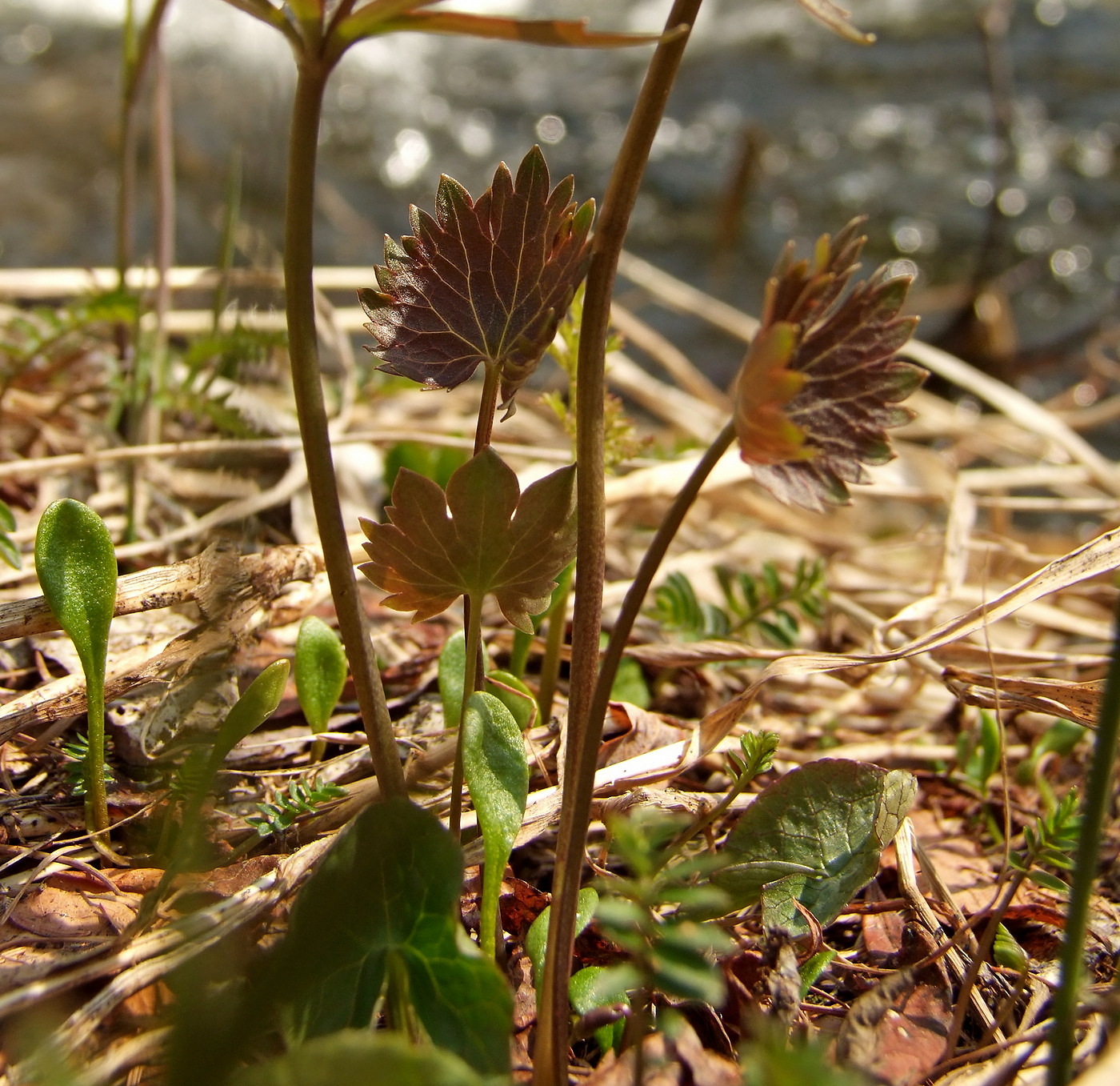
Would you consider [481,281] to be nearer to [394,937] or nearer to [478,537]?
[478,537]

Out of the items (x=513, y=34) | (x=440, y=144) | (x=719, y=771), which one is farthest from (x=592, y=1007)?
(x=440, y=144)

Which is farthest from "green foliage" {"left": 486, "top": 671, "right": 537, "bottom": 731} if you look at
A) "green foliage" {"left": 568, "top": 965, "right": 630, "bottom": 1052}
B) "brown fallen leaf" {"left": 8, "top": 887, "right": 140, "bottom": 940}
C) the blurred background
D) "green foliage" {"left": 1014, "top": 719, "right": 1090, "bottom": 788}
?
the blurred background


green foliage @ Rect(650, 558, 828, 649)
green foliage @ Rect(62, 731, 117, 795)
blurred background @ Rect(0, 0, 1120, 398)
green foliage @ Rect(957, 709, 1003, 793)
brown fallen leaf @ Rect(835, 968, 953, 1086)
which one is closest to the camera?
brown fallen leaf @ Rect(835, 968, 953, 1086)

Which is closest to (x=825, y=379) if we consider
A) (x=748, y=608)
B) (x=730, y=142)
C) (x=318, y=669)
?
(x=318, y=669)

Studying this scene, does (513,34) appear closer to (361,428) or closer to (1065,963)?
(1065,963)

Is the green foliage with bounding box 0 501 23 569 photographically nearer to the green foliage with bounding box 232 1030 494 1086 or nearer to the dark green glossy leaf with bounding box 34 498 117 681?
the dark green glossy leaf with bounding box 34 498 117 681

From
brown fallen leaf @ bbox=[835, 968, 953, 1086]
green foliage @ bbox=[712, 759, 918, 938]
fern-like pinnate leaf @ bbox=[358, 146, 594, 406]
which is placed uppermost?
fern-like pinnate leaf @ bbox=[358, 146, 594, 406]

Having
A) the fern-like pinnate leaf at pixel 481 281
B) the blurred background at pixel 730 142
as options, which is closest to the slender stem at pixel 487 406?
the fern-like pinnate leaf at pixel 481 281
